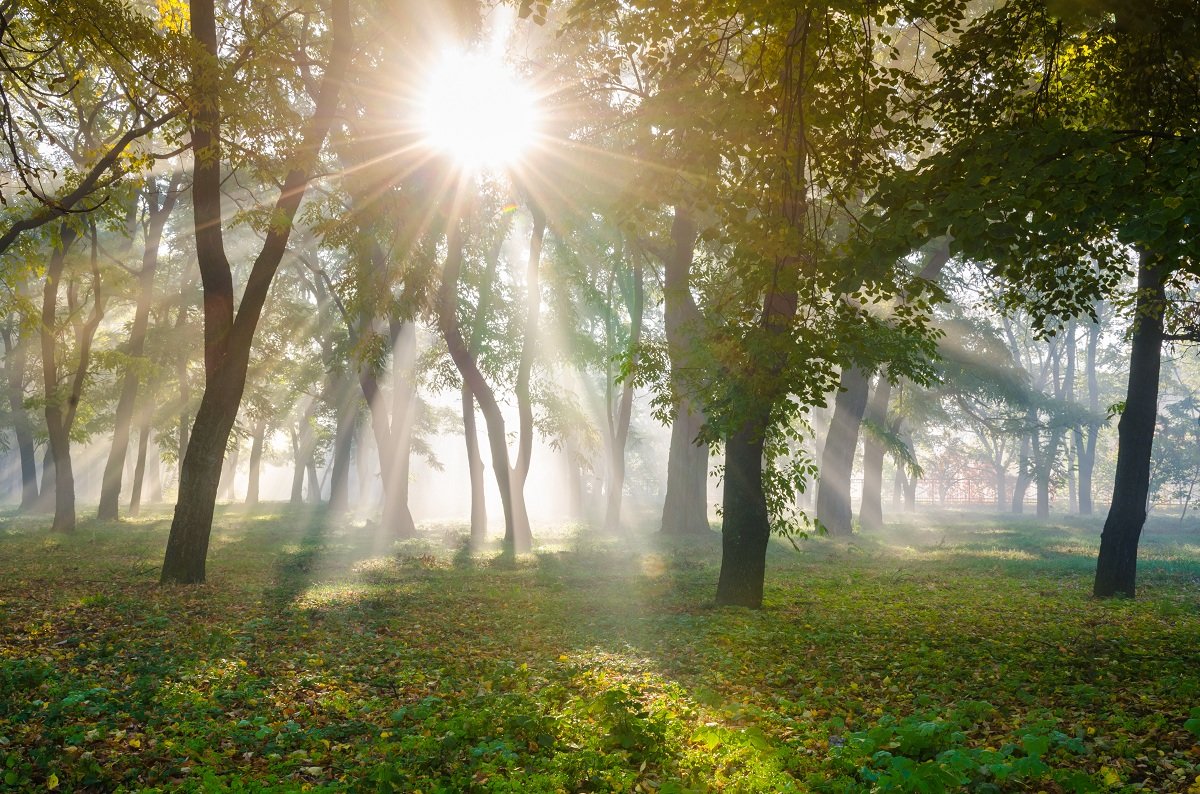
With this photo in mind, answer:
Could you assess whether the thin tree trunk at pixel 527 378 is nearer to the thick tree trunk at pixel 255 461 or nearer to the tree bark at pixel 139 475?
the tree bark at pixel 139 475

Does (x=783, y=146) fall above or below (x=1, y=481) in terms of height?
above


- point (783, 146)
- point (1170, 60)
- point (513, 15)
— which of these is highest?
point (513, 15)

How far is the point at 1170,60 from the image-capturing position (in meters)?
8.05

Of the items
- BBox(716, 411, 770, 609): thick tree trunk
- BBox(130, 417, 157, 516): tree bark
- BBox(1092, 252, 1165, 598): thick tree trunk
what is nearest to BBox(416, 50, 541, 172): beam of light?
BBox(716, 411, 770, 609): thick tree trunk

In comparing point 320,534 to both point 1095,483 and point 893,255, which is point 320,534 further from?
point 1095,483

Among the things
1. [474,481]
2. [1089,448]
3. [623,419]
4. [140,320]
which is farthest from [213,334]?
[1089,448]

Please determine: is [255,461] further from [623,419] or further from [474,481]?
[623,419]

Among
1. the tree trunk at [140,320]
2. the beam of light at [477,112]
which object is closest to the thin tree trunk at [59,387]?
the tree trunk at [140,320]

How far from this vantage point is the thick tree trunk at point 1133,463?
41.3 ft

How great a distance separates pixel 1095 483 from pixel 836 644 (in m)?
80.1

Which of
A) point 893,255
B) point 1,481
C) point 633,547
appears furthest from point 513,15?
point 1,481

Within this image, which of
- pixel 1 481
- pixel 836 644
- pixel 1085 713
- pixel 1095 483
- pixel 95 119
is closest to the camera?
pixel 1085 713

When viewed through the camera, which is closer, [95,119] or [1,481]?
[95,119]

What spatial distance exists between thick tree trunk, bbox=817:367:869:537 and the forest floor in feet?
35.9
